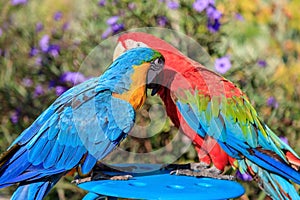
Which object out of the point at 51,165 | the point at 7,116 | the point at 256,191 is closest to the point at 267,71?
the point at 256,191

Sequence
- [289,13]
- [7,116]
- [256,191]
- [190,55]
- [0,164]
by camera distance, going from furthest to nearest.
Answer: [289,13]
[7,116]
[256,191]
[190,55]
[0,164]

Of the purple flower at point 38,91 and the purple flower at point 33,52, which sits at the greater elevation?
the purple flower at point 33,52

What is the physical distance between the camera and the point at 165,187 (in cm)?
216

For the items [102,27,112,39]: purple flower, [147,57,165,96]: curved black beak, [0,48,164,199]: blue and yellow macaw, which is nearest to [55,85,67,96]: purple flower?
[102,27,112,39]: purple flower

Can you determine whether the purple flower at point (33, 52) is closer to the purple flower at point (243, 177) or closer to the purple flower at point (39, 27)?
the purple flower at point (39, 27)

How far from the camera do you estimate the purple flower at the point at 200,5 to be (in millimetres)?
3168

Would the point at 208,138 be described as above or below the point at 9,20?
below

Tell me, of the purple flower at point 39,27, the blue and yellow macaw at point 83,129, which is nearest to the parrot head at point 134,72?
the blue and yellow macaw at point 83,129

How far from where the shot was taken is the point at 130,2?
137 inches

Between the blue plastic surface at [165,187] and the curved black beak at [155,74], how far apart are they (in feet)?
1.10

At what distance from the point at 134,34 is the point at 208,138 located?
483 mm

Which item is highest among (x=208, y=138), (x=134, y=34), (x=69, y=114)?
(x=134, y=34)

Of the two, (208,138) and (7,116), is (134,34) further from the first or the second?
(7,116)

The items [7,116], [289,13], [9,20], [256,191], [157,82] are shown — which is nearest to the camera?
[157,82]
